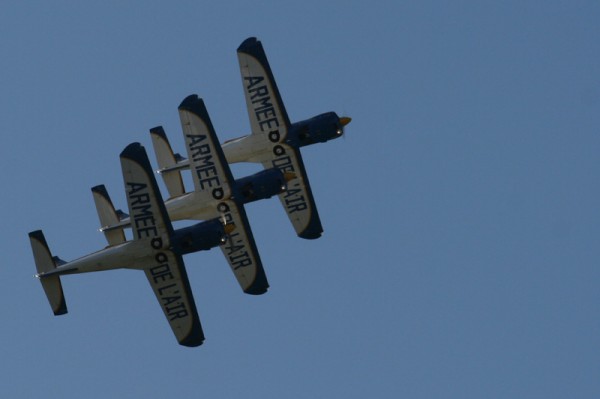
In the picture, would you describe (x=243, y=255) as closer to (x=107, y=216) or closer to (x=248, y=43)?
(x=107, y=216)

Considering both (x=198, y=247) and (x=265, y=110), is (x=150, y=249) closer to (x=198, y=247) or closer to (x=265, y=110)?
(x=198, y=247)

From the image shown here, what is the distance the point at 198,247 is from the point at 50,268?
7.92 meters

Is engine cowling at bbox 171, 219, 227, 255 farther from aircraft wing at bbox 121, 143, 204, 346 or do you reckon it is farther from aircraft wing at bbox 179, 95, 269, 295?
aircraft wing at bbox 179, 95, 269, 295

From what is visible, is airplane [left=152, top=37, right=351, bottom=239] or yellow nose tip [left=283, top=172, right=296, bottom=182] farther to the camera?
airplane [left=152, top=37, right=351, bottom=239]

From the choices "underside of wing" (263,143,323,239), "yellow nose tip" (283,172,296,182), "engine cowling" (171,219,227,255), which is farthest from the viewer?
"underside of wing" (263,143,323,239)

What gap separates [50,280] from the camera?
307 feet

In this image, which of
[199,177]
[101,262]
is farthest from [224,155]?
[101,262]

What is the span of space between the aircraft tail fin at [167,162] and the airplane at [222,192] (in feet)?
5.94

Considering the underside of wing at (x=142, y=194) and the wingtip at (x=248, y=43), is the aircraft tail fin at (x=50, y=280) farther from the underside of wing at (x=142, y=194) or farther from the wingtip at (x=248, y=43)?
the wingtip at (x=248, y=43)

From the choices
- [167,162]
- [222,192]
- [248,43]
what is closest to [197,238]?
[222,192]

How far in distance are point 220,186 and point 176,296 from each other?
6.32 metres

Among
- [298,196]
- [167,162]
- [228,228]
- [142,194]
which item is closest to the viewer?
[142,194]

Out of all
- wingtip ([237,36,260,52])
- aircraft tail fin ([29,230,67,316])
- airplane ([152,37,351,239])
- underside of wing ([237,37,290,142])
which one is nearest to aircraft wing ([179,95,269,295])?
airplane ([152,37,351,239])

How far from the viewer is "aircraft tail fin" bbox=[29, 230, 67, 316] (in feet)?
307
